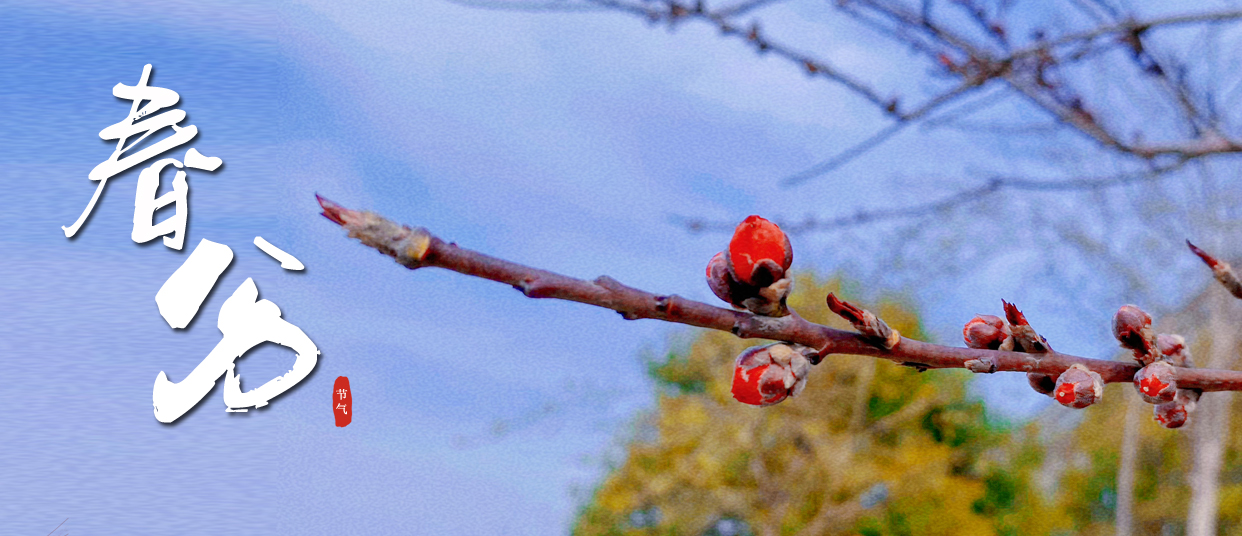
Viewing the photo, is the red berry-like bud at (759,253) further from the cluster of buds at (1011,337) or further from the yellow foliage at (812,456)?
the yellow foliage at (812,456)

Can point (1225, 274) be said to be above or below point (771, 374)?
above

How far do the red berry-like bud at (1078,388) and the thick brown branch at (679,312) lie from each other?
18 millimetres

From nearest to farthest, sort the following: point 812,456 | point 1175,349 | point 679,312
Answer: point 679,312
point 1175,349
point 812,456

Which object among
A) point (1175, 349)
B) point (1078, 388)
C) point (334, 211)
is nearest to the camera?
point (334, 211)

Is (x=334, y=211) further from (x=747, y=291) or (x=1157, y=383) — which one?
(x=1157, y=383)

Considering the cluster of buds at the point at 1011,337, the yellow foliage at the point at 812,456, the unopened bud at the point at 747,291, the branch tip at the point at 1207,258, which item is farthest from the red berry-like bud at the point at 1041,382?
the yellow foliage at the point at 812,456

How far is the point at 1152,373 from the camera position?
2.14ft

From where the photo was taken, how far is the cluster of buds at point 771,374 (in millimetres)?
531

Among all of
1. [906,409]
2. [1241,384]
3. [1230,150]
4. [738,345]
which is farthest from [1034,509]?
[1241,384]

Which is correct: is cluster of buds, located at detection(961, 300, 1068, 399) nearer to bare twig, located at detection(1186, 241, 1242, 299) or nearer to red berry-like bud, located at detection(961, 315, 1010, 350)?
red berry-like bud, located at detection(961, 315, 1010, 350)

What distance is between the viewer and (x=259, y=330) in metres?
2.79

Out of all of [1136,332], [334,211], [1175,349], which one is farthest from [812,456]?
[334,211]

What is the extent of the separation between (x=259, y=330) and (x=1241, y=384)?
2.69m

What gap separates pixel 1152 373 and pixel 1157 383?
10mm
